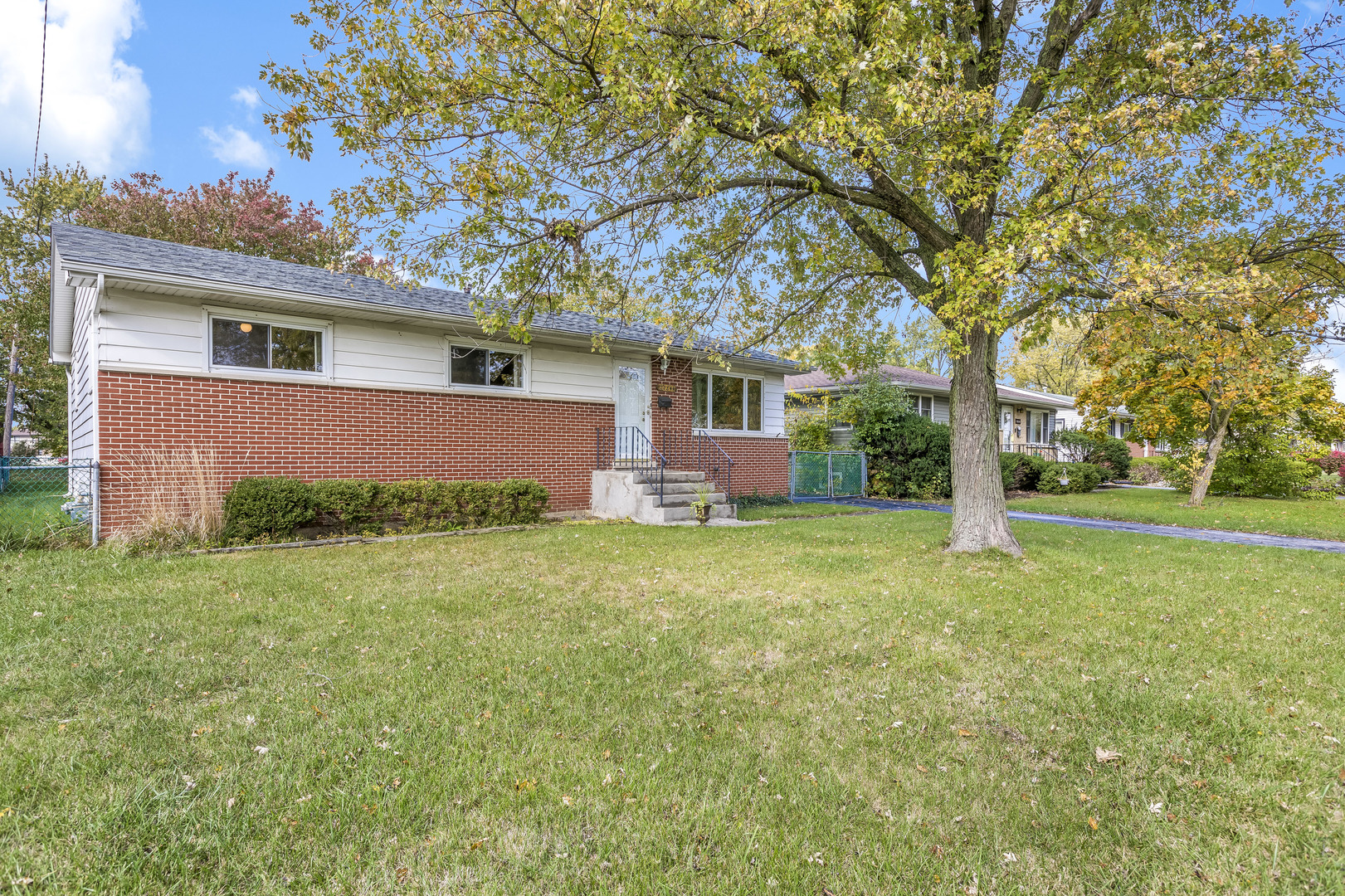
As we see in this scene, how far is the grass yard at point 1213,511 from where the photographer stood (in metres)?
11.9

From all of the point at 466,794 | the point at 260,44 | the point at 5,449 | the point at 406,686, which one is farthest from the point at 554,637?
the point at 5,449

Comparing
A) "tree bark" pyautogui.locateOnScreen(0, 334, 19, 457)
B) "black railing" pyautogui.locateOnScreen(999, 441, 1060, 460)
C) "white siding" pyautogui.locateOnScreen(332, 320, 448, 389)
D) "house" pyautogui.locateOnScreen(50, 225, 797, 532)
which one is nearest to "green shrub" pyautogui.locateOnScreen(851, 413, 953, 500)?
"house" pyautogui.locateOnScreen(50, 225, 797, 532)

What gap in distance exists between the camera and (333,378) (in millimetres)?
9812

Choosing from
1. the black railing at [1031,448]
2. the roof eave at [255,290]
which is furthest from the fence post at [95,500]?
the black railing at [1031,448]

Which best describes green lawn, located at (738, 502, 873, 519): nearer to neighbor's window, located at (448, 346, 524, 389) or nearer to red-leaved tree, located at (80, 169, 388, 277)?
neighbor's window, located at (448, 346, 524, 389)

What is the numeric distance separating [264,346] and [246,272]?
1135 mm

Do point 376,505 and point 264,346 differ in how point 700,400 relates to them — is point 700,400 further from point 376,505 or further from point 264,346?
point 264,346

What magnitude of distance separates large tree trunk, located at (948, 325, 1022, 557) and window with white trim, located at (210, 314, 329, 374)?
359 inches

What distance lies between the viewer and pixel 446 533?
959cm

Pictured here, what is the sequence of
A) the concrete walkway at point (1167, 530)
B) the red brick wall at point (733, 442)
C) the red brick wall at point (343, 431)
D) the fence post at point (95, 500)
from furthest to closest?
the red brick wall at point (733, 442)
the concrete walkway at point (1167, 530)
the red brick wall at point (343, 431)
the fence post at point (95, 500)

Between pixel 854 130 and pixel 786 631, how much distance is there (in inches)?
173

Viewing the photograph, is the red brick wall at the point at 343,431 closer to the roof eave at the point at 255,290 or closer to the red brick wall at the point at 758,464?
the roof eave at the point at 255,290

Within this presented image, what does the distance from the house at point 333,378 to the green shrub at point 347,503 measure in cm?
82

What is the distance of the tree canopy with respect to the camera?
6.03 meters
